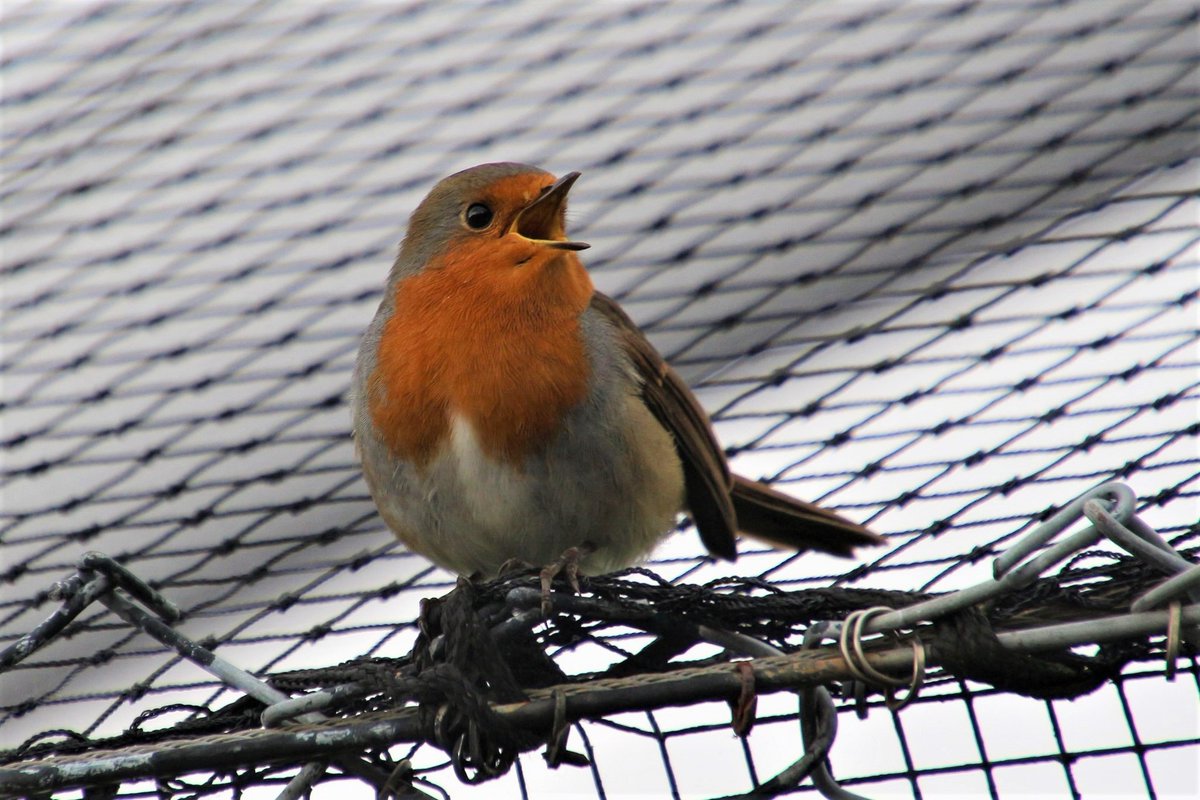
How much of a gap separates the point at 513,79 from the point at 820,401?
1.73m

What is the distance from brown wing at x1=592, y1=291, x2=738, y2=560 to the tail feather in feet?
0.55

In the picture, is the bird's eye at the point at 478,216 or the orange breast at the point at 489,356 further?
the bird's eye at the point at 478,216

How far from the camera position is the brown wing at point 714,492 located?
3068 mm

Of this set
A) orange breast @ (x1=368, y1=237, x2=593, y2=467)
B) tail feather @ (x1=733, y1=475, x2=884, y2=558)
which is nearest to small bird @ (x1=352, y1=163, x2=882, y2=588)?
orange breast @ (x1=368, y1=237, x2=593, y2=467)

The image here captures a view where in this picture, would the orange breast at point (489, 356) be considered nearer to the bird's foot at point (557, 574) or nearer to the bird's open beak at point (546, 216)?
the bird's open beak at point (546, 216)

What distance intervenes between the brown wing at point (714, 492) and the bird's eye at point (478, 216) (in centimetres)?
28

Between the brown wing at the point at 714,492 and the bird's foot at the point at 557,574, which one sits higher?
the brown wing at the point at 714,492

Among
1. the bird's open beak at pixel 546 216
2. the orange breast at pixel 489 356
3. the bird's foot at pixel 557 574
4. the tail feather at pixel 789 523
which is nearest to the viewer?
the bird's foot at pixel 557 574

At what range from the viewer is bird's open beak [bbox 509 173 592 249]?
2996 mm

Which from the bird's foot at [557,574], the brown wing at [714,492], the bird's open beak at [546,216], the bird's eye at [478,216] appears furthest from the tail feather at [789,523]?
the bird's foot at [557,574]

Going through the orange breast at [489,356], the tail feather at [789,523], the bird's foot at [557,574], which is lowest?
the bird's foot at [557,574]

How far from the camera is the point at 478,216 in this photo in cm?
309

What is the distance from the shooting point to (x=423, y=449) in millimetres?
2682

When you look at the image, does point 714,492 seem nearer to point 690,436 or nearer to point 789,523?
point 690,436
